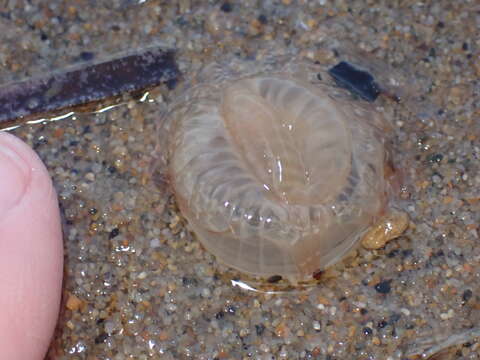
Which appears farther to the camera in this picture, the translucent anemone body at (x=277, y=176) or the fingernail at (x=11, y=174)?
the translucent anemone body at (x=277, y=176)

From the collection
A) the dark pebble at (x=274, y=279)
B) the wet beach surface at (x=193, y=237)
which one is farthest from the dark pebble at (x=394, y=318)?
the dark pebble at (x=274, y=279)

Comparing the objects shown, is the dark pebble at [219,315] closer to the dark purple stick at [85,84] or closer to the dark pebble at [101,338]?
the dark pebble at [101,338]

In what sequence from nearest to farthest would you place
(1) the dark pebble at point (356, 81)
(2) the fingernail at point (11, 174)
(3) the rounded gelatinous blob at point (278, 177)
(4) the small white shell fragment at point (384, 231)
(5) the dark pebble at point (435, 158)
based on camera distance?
(2) the fingernail at point (11, 174) → (3) the rounded gelatinous blob at point (278, 177) → (4) the small white shell fragment at point (384, 231) → (5) the dark pebble at point (435, 158) → (1) the dark pebble at point (356, 81)

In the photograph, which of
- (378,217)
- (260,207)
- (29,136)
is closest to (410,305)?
(378,217)

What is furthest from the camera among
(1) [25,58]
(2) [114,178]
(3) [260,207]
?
(1) [25,58]

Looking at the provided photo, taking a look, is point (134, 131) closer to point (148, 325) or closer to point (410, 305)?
point (148, 325)
